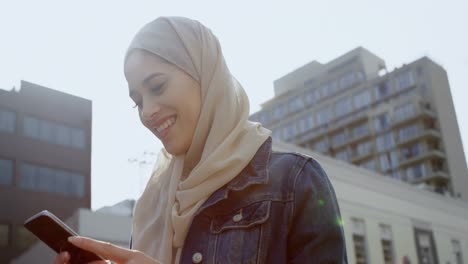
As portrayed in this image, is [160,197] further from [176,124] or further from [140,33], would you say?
[140,33]

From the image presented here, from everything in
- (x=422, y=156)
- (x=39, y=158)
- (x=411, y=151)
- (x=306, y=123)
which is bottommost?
(x=39, y=158)

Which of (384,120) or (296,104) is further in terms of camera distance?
(296,104)

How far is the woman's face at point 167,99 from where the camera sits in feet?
4.27

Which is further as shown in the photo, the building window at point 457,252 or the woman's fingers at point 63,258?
the building window at point 457,252

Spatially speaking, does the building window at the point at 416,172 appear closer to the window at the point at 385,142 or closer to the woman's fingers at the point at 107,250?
the window at the point at 385,142

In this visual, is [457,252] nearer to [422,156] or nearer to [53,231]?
[422,156]

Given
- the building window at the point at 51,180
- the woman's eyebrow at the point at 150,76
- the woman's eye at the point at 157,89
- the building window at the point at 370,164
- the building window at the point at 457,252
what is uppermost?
the building window at the point at 370,164

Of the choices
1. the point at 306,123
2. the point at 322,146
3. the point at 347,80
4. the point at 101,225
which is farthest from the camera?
the point at 306,123

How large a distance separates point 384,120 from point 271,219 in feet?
119

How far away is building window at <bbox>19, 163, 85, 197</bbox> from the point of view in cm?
2375

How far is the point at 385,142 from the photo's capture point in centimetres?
3569

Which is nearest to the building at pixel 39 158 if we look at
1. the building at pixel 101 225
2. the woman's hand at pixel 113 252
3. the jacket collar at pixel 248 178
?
the building at pixel 101 225

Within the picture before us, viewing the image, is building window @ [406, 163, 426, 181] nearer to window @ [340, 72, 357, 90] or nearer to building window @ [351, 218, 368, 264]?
window @ [340, 72, 357, 90]

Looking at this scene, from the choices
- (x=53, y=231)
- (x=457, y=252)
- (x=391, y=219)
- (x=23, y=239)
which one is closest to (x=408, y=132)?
(x=457, y=252)
